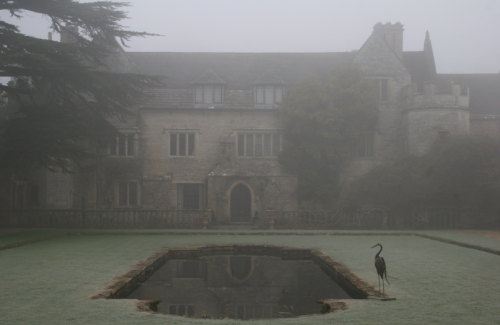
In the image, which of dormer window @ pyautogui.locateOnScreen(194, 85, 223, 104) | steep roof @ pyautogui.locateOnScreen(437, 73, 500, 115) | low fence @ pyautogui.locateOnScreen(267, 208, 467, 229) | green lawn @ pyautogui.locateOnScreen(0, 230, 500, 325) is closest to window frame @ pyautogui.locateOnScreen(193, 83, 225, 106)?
dormer window @ pyautogui.locateOnScreen(194, 85, 223, 104)

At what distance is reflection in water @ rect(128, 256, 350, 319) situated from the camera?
8305mm

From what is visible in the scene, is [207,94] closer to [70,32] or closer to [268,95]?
[268,95]

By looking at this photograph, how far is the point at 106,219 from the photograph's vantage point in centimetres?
2347

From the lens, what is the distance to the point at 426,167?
23938 mm

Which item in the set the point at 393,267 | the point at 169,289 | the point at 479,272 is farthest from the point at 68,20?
the point at 479,272

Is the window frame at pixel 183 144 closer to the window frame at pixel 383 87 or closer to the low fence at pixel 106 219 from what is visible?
the low fence at pixel 106 219

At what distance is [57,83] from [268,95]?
13031 millimetres

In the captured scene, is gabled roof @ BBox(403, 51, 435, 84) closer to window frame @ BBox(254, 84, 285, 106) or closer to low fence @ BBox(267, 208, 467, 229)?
window frame @ BBox(254, 84, 285, 106)

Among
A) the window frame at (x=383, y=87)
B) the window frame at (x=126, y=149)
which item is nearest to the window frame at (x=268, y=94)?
the window frame at (x=383, y=87)

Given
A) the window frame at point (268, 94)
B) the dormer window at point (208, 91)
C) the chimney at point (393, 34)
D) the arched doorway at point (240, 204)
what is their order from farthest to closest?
1. the chimney at point (393, 34)
2. the window frame at point (268, 94)
3. the dormer window at point (208, 91)
4. the arched doorway at point (240, 204)

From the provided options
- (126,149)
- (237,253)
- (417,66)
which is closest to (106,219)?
(126,149)

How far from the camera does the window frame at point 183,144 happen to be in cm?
2922

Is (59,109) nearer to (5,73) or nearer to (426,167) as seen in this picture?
(5,73)

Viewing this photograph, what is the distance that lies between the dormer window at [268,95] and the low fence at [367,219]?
857cm
